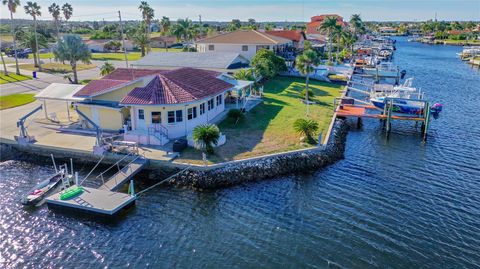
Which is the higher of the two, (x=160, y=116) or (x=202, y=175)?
(x=160, y=116)

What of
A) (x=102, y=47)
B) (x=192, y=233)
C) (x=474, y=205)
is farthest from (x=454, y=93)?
(x=102, y=47)

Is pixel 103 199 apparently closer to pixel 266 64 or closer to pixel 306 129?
pixel 306 129

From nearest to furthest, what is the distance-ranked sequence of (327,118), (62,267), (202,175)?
(62,267), (202,175), (327,118)

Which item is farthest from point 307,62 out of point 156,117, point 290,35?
point 290,35

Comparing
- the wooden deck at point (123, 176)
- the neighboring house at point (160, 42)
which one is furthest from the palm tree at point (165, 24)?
the wooden deck at point (123, 176)

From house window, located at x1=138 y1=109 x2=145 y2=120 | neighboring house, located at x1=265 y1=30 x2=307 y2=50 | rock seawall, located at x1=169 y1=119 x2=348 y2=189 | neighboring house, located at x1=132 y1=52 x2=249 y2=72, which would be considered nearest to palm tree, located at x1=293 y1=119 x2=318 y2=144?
rock seawall, located at x1=169 y1=119 x2=348 y2=189

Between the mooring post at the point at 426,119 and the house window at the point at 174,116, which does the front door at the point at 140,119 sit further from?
the mooring post at the point at 426,119

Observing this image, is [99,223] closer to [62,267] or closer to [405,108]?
[62,267]
